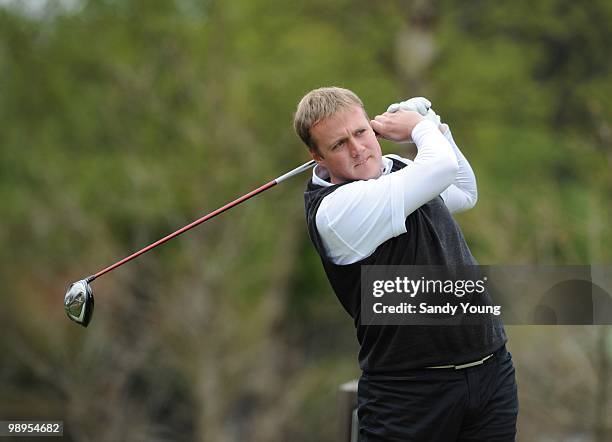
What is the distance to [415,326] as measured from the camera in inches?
107

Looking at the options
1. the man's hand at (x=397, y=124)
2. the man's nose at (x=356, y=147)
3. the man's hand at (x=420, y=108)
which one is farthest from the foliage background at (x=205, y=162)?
the man's nose at (x=356, y=147)

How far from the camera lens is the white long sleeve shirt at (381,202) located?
8.60ft

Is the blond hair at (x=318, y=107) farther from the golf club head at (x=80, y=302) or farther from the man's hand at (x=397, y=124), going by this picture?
the golf club head at (x=80, y=302)

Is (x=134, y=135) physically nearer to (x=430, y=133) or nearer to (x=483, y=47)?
(x=483, y=47)

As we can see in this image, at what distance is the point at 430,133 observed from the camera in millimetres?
2756

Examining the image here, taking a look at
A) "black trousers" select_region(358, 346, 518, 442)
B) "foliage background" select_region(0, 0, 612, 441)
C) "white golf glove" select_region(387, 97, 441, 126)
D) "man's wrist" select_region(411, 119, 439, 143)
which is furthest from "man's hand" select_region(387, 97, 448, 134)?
"foliage background" select_region(0, 0, 612, 441)

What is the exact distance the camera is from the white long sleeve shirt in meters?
2.62

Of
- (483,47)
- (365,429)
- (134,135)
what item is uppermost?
(483,47)

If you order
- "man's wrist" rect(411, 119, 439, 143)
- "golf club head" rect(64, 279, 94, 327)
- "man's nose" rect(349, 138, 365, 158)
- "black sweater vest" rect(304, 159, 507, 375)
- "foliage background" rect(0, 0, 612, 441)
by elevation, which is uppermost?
"foliage background" rect(0, 0, 612, 441)

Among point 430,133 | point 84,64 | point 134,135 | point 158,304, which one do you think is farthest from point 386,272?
point 84,64

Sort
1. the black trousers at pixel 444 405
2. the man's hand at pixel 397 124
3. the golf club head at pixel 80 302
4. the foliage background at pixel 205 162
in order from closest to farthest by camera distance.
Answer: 1. the black trousers at pixel 444 405
2. the man's hand at pixel 397 124
3. the golf club head at pixel 80 302
4. the foliage background at pixel 205 162

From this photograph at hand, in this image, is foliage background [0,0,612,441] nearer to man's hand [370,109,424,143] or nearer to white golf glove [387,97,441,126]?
white golf glove [387,97,441,126]

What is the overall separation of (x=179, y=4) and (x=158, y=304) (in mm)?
4304

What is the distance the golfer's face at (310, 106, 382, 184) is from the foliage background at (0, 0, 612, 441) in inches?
336
